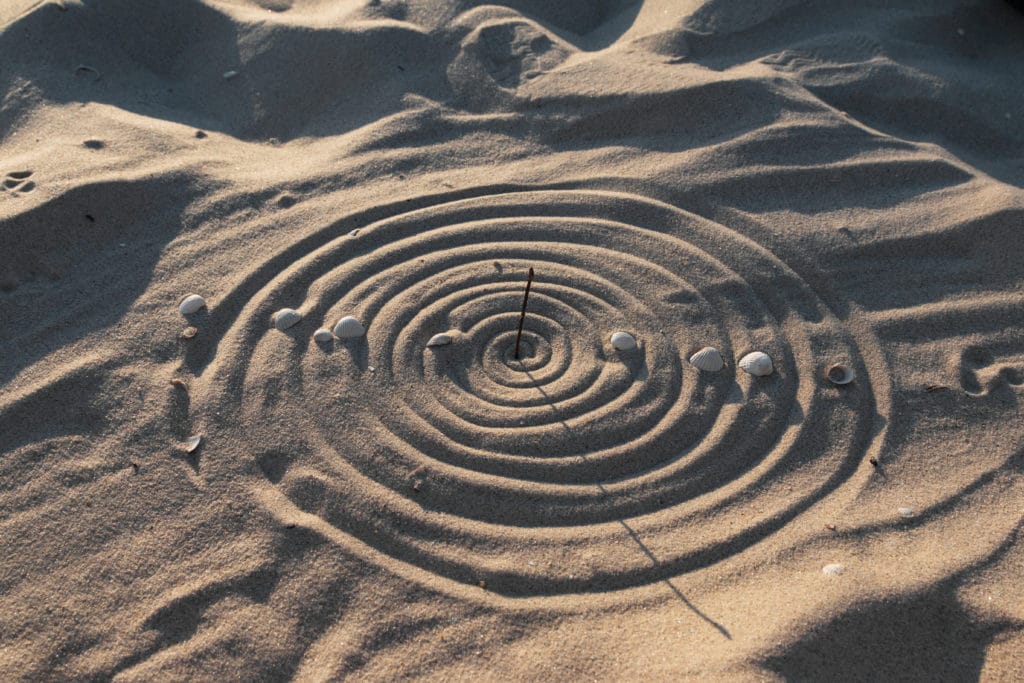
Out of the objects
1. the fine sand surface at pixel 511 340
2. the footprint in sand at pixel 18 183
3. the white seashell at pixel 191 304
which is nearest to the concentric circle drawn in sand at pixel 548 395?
the fine sand surface at pixel 511 340

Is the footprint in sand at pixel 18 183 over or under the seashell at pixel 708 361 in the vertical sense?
over

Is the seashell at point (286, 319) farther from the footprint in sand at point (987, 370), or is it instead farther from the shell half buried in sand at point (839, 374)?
the footprint in sand at point (987, 370)

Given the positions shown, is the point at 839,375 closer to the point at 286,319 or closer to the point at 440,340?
the point at 440,340

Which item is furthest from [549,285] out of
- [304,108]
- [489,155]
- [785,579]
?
[304,108]

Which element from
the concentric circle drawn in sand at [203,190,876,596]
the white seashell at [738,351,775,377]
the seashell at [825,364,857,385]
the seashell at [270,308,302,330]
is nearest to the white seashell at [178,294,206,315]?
the concentric circle drawn in sand at [203,190,876,596]

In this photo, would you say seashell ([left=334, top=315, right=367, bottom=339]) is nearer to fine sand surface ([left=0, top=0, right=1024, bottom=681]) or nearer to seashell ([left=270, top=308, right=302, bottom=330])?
fine sand surface ([left=0, top=0, right=1024, bottom=681])

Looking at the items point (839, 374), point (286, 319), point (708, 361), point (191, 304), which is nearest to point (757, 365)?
point (708, 361)
